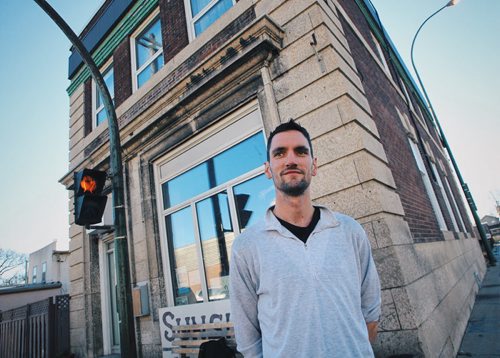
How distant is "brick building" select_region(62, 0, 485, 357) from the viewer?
3.50m

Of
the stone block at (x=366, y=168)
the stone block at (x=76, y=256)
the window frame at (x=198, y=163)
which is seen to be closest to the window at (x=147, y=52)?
the window frame at (x=198, y=163)

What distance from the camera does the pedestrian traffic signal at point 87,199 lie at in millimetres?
3764

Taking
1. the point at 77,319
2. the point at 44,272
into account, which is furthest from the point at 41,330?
the point at 44,272

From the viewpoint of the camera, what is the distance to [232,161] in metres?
5.22

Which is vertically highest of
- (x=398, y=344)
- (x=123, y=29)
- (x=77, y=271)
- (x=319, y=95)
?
(x=123, y=29)

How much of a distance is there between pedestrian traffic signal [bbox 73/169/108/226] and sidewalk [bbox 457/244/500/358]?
5.47 m

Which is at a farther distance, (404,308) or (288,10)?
(288,10)

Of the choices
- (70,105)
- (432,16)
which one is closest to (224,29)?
(70,105)

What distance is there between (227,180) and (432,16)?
12.8 metres

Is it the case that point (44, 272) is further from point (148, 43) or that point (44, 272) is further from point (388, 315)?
point (388, 315)

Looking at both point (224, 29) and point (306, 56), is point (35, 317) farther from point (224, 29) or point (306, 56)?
point (306, 56)

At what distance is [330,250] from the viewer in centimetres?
174

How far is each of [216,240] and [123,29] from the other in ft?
23.7

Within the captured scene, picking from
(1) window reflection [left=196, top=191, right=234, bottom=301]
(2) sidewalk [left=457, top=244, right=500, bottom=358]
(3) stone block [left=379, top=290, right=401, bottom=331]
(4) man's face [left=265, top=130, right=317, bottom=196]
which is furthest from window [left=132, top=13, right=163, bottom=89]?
(2) sidewalk [left=457, top=244, right=500, bottom=358]
